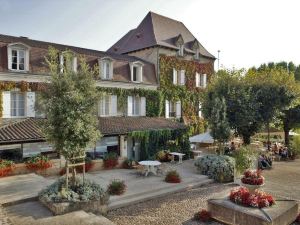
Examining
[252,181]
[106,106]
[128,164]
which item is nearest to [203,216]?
[252,181]

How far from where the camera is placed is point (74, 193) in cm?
1197

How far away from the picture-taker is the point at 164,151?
24.9m

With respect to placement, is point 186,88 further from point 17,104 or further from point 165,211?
point 165,211

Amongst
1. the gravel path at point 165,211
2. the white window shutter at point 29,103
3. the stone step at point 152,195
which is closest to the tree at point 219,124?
the stone step at point 152,195

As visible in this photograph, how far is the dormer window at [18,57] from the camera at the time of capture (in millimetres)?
19859

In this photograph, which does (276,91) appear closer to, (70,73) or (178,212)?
(178,212)

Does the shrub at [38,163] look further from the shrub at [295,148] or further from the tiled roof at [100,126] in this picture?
the shrub at [295,148]

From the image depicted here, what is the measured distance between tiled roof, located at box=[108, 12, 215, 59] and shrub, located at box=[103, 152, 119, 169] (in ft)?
44.7

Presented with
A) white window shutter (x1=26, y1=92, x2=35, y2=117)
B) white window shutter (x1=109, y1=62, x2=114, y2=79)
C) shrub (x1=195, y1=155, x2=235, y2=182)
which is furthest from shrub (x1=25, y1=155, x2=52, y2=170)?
shrub (x1=195, y1=155, x2=235, y2=182)

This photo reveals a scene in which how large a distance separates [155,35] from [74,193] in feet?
72.8

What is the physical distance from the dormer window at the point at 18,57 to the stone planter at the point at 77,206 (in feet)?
37.5

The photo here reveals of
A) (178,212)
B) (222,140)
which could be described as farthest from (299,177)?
(178,212)

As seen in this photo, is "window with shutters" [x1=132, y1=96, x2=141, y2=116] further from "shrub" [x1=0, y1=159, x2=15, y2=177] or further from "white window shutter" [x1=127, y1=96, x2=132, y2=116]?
"shrub" [x1=0, y1=159, x2=15, y2=177]

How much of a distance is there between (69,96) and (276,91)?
20.3 metres
